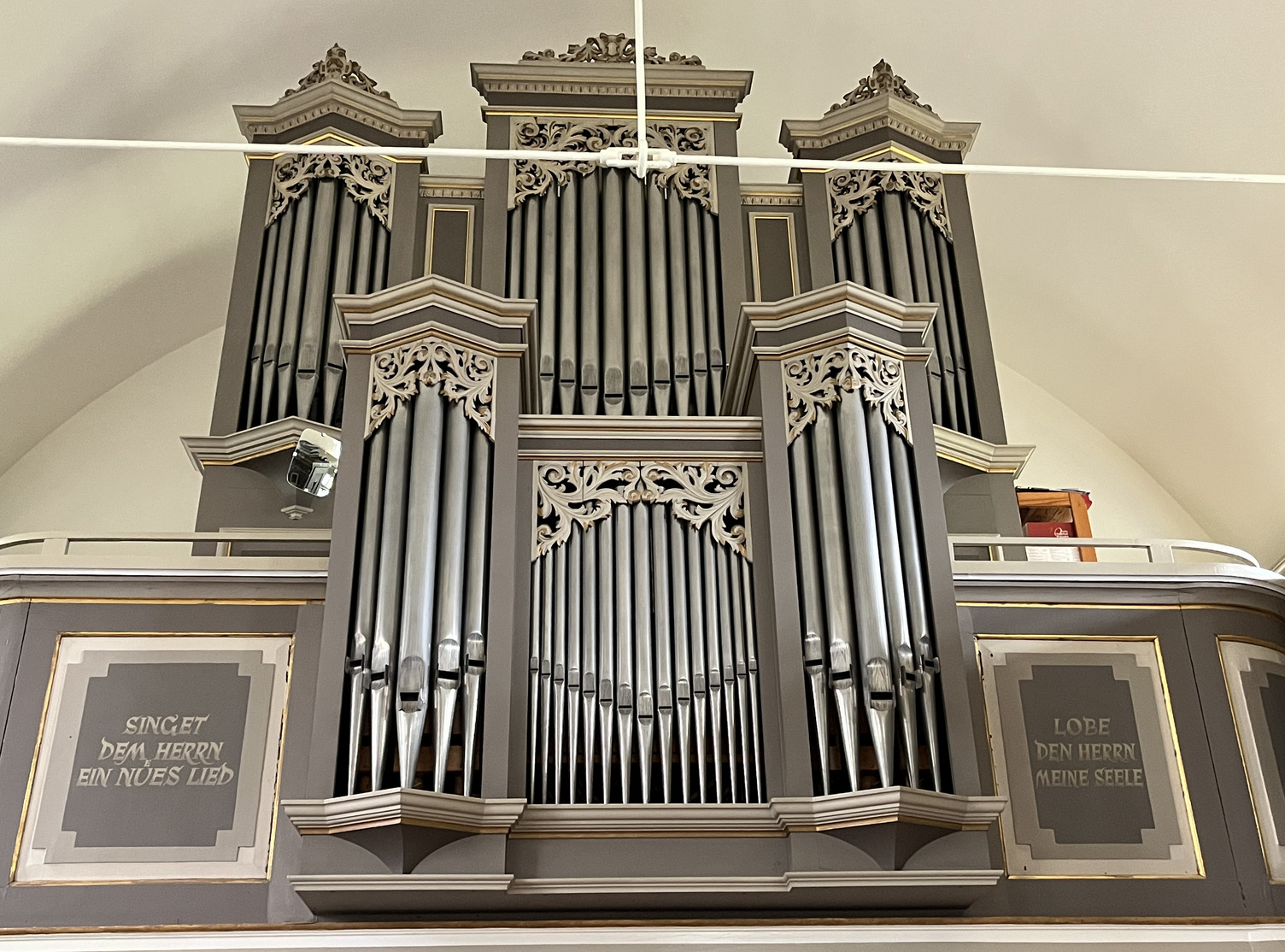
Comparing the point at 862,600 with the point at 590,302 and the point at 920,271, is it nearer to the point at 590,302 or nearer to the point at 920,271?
the point at 590,302

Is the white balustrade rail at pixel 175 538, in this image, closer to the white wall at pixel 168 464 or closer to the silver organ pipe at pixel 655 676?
the silver organ pipe at pixel 655 676

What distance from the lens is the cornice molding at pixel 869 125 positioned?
9.23 m

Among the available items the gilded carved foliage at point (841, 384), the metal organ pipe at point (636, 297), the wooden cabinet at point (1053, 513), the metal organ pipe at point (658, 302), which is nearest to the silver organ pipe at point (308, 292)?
the metal organ pipe at point (636, 297)

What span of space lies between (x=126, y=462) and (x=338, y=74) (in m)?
3.10

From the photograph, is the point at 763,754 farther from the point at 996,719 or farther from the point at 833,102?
the point at 833,102

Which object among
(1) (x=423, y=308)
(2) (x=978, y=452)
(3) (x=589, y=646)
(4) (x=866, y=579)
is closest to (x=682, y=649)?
(3) (x=589, y=646)

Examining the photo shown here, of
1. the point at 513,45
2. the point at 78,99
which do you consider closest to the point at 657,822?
the point at 78,99

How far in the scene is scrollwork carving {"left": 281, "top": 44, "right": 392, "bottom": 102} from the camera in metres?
9.23

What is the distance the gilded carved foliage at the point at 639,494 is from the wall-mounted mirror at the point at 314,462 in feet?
4.48

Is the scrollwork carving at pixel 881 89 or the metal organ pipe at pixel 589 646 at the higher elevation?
the scrollwork carving at pixel 881 89

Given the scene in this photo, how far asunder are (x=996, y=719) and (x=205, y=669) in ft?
10.9

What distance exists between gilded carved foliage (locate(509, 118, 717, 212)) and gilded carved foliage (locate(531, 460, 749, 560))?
2.82 meters

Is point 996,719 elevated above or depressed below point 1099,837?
above

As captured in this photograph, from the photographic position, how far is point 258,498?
7.76 meters
